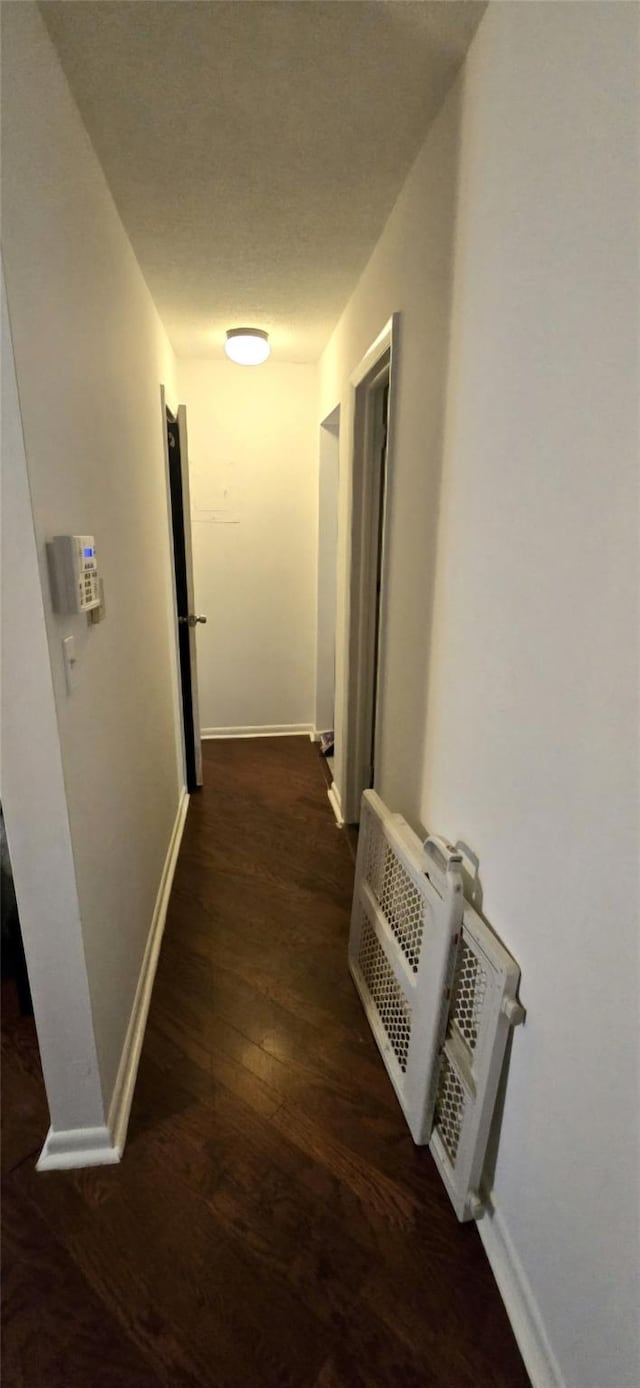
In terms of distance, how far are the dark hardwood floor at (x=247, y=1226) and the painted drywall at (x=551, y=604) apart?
0.62 ft

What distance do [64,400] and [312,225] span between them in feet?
3.92

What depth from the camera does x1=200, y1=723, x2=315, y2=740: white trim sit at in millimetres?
3977

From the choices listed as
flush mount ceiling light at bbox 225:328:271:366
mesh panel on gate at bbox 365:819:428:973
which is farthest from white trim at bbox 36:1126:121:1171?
flush mount ceiling light at bbox 225:328:271:366

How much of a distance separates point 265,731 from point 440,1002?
2899 millimetres

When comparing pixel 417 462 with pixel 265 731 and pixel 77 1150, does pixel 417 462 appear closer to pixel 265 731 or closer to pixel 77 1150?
pixel 77 1150

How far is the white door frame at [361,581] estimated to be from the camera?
2179 millimetres

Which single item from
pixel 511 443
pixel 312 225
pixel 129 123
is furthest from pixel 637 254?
pixel 312 225

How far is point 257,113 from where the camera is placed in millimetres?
1306

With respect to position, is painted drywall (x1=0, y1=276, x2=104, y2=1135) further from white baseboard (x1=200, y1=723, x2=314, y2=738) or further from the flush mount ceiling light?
white baseboard (x1=200, y1=723, x2=314, y2=738)

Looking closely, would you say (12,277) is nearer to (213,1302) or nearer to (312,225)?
(312,225)

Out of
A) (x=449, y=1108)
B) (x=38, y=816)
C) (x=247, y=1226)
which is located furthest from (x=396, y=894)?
(x=38, y=816)

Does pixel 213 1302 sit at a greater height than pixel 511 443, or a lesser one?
lesser

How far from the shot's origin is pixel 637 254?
0.68m

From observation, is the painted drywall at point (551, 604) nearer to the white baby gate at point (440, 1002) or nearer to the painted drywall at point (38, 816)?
the white baby gate at point (440, 1002)
